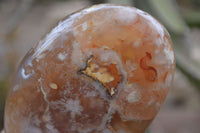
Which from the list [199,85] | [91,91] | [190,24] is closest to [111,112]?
[91,91]

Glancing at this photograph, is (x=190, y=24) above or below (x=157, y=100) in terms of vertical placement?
below

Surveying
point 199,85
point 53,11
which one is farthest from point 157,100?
point 53,11

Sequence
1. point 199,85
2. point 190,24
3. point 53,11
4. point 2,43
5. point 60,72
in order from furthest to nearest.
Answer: point 53,11 → point 2,43 → point 190,24 → point 199,85 → point 60,72

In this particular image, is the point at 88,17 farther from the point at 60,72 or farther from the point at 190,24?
the point at 190,24

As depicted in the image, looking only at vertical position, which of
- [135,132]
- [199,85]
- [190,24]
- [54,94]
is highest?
[54,94]

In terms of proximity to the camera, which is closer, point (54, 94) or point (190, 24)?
point (54, 94)

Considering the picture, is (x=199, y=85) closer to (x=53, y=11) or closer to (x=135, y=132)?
(x=135, y=132)

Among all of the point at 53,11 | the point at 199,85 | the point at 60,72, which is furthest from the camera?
the point at 53,11
